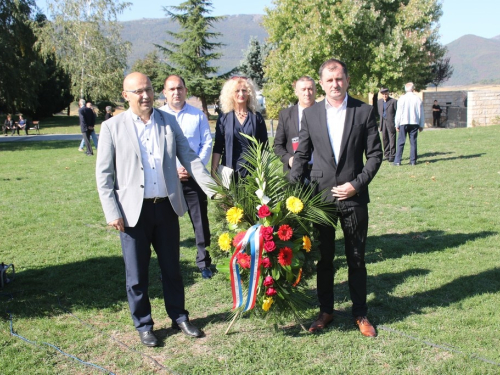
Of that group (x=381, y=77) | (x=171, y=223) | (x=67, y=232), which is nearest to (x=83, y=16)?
(x=381, y=77)

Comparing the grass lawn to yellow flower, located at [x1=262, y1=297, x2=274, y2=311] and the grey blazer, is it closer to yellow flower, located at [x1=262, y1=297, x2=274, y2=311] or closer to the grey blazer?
yellow flower, located at [x1=262, y1=297, x2=274, y2=311]

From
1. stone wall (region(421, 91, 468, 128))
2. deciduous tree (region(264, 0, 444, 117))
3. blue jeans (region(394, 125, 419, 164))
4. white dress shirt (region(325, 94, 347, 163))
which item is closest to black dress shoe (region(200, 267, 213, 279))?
white dress shirt (region(325, 94, 347, 163))

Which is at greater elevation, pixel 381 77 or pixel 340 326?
pixel 381 77

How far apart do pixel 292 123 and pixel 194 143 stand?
1.15 meters

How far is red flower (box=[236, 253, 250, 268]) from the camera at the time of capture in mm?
4094

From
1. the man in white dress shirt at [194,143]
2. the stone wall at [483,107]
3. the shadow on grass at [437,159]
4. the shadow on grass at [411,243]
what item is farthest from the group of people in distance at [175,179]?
the stone wall at [483,107]

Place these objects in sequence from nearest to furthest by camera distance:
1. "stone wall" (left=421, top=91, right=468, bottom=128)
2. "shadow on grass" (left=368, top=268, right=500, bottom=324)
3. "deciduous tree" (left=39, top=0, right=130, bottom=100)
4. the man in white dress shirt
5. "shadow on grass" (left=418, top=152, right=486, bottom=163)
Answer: "shadow on grass" (left=368, top=268, right=500, bottom=324) < the man in white dress shirt < "shadow on grass" (left=418, top=152, right=486, bottom=163) < "stone wall" (left=421, top=91, right=468, bottom=128) < "deciduous tree" (left=39, top=0, right=130, bottom=100)

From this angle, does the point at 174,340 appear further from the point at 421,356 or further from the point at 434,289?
the point at 434,289

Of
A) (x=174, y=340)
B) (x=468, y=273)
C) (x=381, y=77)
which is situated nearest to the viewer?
(x=174, y=340)

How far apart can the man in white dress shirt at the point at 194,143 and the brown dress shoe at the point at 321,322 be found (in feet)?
5.79

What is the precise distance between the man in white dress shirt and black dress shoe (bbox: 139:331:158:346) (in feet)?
5.39

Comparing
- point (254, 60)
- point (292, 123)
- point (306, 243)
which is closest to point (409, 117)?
point (292, 123)

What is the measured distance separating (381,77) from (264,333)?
3548 centimetres

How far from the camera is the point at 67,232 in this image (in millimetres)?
8016
